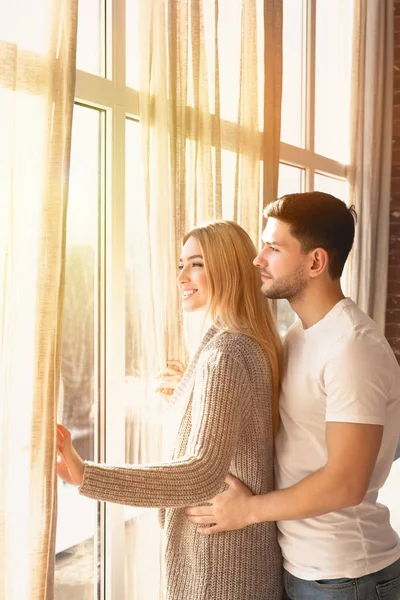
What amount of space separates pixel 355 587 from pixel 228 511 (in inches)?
12.1

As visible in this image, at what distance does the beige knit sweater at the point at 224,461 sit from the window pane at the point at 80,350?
2.02ft

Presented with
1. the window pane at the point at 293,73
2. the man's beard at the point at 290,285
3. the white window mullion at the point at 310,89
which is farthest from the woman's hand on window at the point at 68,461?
the white window mullion at the point at 310,89

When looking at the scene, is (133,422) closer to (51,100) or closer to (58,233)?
(58,233)

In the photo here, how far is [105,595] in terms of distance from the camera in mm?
2428

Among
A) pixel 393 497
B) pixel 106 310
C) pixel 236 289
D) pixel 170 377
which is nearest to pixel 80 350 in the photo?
pixel 106 310

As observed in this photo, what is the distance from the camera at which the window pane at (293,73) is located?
3.73 metres

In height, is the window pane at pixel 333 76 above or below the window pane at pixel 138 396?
above

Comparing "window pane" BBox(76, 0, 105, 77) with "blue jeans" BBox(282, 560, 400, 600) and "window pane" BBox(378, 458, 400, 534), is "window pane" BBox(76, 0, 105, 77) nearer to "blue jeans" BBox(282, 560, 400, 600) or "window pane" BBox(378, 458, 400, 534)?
"blue jeans" BBox(282, 560, 400, 600)

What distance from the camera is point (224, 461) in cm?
150

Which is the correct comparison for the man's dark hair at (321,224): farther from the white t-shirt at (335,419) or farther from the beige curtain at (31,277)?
the beige curtain at (31,277)

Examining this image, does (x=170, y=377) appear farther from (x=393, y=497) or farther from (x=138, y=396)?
(x=393, y=497)

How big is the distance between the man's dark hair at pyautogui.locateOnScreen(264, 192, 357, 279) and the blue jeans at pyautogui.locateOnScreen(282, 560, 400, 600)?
2.10ft

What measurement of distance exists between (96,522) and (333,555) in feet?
3.29

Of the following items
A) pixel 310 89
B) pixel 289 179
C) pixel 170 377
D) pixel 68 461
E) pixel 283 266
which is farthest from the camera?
pixel 310 89
